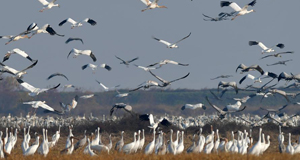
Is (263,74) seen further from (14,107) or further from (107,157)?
(14,107)

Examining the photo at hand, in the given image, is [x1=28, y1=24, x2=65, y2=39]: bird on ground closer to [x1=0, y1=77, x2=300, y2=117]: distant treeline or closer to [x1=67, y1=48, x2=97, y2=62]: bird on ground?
[x1=67, y1=48, x2=97, y2=62]: bird on ground

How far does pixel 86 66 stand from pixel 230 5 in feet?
26.1

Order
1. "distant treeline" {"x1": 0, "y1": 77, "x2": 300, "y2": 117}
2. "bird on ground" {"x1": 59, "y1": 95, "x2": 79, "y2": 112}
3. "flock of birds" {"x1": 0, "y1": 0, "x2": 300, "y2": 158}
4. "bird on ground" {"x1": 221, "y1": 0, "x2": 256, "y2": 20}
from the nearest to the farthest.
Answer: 1. "flock of birds" {"x1": 0, "y1": 0, "x2": 300, "y2": 158}
2. "bird on ground" {"x1": 221, "y1": 0, "x2": 256, "y2": 20}
3. "bird on ground" {"x1": 59, "y1": 95, "x2": 79, "y2": 112}
4. "distant treeline" {"x1": 0, "y1": 77, "x2": 300, "y2": 117}

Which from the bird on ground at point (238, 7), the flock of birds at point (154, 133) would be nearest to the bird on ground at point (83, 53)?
the flock of birds at point (154, 133)

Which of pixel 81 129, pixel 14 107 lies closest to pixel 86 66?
pixel 81 129

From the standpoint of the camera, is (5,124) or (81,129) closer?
(81,129)

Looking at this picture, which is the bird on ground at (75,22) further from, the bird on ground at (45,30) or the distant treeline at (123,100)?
the distant treeline at (123,100)

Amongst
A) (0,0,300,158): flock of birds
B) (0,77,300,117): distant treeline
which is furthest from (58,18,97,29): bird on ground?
(0,77,300,117): distant treeline

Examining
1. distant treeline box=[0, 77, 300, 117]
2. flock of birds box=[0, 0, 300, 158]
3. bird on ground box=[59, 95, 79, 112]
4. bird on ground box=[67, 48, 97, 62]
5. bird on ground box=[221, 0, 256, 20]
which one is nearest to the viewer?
flock of birds box=[0, 0, 300, 158]

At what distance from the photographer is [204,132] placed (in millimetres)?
34500

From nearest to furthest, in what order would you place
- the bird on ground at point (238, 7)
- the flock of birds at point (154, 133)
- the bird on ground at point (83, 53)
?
the flock of birds at point (154, 133), the bird on ground at point (238, 7), the bird on ground at point (83, 53)

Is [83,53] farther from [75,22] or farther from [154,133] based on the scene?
[154,133]

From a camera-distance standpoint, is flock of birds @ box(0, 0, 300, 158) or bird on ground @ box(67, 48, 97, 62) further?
bird on ground @ box(67, 48, 97, 62)

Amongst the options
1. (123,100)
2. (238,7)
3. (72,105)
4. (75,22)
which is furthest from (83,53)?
(123,100)
